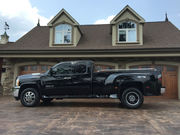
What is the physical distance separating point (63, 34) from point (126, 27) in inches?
197

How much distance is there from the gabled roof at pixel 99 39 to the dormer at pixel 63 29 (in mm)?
700

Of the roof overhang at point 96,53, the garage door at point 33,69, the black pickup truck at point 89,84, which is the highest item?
the roof overhang at point 96,53

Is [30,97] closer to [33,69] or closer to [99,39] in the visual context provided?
[33,69]

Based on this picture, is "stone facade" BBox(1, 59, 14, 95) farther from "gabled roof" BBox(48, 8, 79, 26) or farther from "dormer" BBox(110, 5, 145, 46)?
"dormer" BBox(110, 5, 145, 46)

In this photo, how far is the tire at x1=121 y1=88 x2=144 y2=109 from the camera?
6387mm

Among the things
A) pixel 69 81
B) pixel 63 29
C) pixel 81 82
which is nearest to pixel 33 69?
pixel 63 29

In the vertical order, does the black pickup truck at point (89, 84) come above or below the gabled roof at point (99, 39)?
below

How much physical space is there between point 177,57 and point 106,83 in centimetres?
649

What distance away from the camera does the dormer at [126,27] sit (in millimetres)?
11367

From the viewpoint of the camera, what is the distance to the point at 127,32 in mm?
11562

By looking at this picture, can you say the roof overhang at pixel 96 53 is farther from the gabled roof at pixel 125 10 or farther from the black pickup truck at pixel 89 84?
the black pickup truck at pixel 89 84

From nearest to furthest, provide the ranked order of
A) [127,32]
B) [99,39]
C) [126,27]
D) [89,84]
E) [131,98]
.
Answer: [131,98], [89,84], [127,32], [126,27], [99,39]

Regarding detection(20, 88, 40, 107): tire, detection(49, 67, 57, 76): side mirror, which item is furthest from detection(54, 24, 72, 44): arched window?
detection(20, 88, 40, 107): tire

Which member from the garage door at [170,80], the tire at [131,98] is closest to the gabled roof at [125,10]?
the garage door at [170,80]
